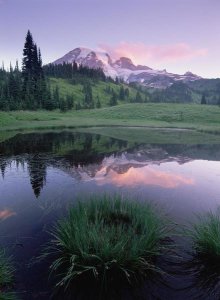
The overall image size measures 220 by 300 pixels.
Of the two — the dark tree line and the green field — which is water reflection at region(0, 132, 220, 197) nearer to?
the green field

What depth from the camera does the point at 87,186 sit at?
17141 mm

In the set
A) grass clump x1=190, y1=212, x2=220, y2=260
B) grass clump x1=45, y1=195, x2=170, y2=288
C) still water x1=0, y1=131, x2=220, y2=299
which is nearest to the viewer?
grass clump x1=45, y1=195, x2=170, y2=288

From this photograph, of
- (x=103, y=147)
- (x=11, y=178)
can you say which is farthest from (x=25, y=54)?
(x=11, y=178)

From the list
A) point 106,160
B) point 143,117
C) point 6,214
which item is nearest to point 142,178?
point 106,160

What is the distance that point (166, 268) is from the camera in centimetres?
830

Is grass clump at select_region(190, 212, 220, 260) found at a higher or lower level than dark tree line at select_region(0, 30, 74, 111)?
lower

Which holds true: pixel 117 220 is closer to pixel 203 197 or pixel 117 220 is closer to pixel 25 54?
pixel 203 197

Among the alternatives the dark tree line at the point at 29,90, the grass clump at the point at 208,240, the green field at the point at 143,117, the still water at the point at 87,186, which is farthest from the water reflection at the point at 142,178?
the dark tree line at the point at 29,90

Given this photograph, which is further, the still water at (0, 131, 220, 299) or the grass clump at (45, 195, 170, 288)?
the still water at (0, 131, 220, 299)

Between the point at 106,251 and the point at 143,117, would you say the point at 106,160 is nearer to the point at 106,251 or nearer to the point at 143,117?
the point at 106,251

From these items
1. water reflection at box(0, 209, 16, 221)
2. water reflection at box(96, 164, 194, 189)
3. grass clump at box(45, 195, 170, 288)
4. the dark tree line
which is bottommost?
water reflection at box(96, 164, 194, 189)

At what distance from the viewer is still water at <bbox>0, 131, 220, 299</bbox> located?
787 centimetres

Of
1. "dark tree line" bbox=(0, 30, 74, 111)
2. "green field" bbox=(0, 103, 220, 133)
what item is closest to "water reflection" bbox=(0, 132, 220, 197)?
"green field" bbox=(0, 103, 220, 133)

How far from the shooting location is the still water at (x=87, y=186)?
7867mm
